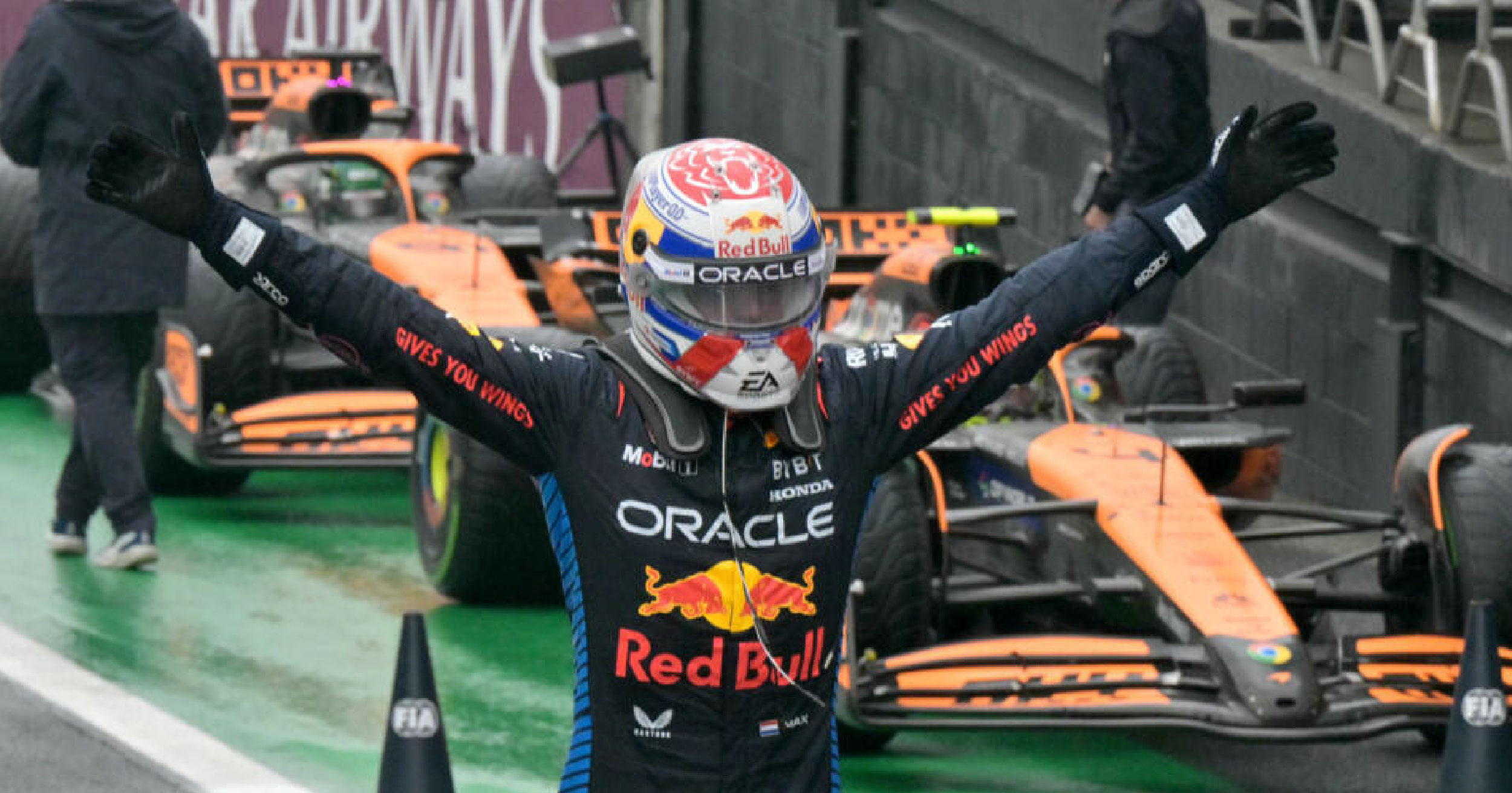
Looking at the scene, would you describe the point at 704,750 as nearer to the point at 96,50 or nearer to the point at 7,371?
the point at 96,50

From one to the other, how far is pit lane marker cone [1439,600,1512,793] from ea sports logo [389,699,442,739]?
2.29m

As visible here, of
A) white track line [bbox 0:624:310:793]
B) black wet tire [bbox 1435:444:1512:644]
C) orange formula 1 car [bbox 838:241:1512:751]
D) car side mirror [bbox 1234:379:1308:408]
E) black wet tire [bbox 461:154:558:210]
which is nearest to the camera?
orange formula 1 car [bbox 838:241:1512:751]

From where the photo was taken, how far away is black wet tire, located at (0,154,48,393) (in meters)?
13.3

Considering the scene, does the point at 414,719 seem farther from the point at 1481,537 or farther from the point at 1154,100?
the point at 1154,100

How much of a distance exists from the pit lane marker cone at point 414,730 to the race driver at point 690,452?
1.65 meters

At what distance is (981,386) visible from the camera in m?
4.64

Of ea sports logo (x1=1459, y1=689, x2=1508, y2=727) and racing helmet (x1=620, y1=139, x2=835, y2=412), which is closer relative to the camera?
racing helmet (x1=620, y1=139, x2=835, y2=412)

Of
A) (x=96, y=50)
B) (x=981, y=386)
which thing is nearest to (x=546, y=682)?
(x=96, y=50)

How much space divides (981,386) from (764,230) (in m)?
0.43

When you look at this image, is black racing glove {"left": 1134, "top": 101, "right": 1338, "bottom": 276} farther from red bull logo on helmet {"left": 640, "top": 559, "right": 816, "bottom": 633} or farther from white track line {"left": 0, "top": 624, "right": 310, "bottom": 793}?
white track line {"left": 0, "top": 624, "right": 310, "bottom": 793}

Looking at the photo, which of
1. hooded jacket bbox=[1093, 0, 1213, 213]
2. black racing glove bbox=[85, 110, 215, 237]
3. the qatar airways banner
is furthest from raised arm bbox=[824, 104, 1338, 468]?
the qatar airways banner

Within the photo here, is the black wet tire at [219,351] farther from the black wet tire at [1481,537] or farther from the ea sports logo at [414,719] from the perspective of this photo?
the ea sports logo at [414,719]

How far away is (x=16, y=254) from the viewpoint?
13.3 metres

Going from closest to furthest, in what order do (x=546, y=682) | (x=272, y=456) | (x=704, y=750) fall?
(x=704, y=750) → (x=546, y=682) → (x=272, y=456)
